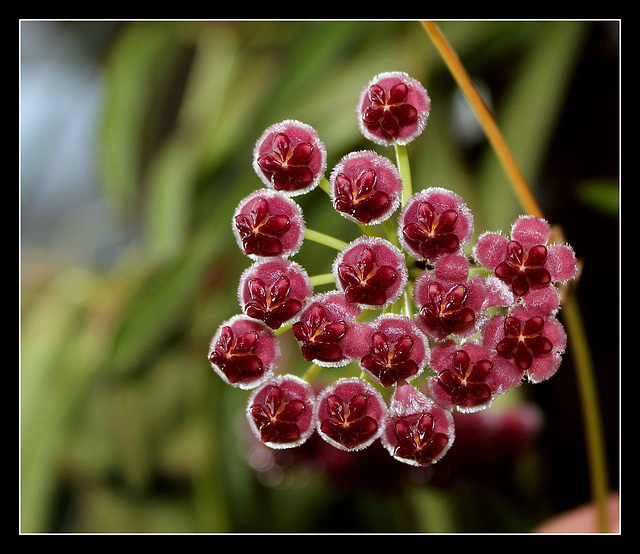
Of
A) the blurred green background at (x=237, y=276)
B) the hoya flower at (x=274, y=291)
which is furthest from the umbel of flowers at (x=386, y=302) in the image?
the blurred green background at (x=237, y=276)

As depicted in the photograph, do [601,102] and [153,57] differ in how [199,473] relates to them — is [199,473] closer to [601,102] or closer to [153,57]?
[153,57]

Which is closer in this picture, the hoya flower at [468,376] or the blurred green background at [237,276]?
the hoya flower at [468,376]

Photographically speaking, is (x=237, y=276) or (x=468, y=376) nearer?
(x=468, y=376)

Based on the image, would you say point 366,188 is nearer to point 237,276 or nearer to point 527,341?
point 527,341

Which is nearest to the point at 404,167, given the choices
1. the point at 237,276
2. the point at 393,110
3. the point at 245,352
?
the point at 393,110

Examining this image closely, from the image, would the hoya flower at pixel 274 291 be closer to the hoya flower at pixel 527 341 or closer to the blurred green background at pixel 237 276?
the hoya flower at pixel 527 341

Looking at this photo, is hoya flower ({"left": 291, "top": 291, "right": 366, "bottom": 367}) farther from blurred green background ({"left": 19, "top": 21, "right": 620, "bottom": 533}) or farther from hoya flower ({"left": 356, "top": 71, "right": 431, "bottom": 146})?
blurred green background ({"left": 19, "top": 21, "right": 620, "bottom": 533})

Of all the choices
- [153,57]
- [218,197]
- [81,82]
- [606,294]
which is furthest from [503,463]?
[81,82]
